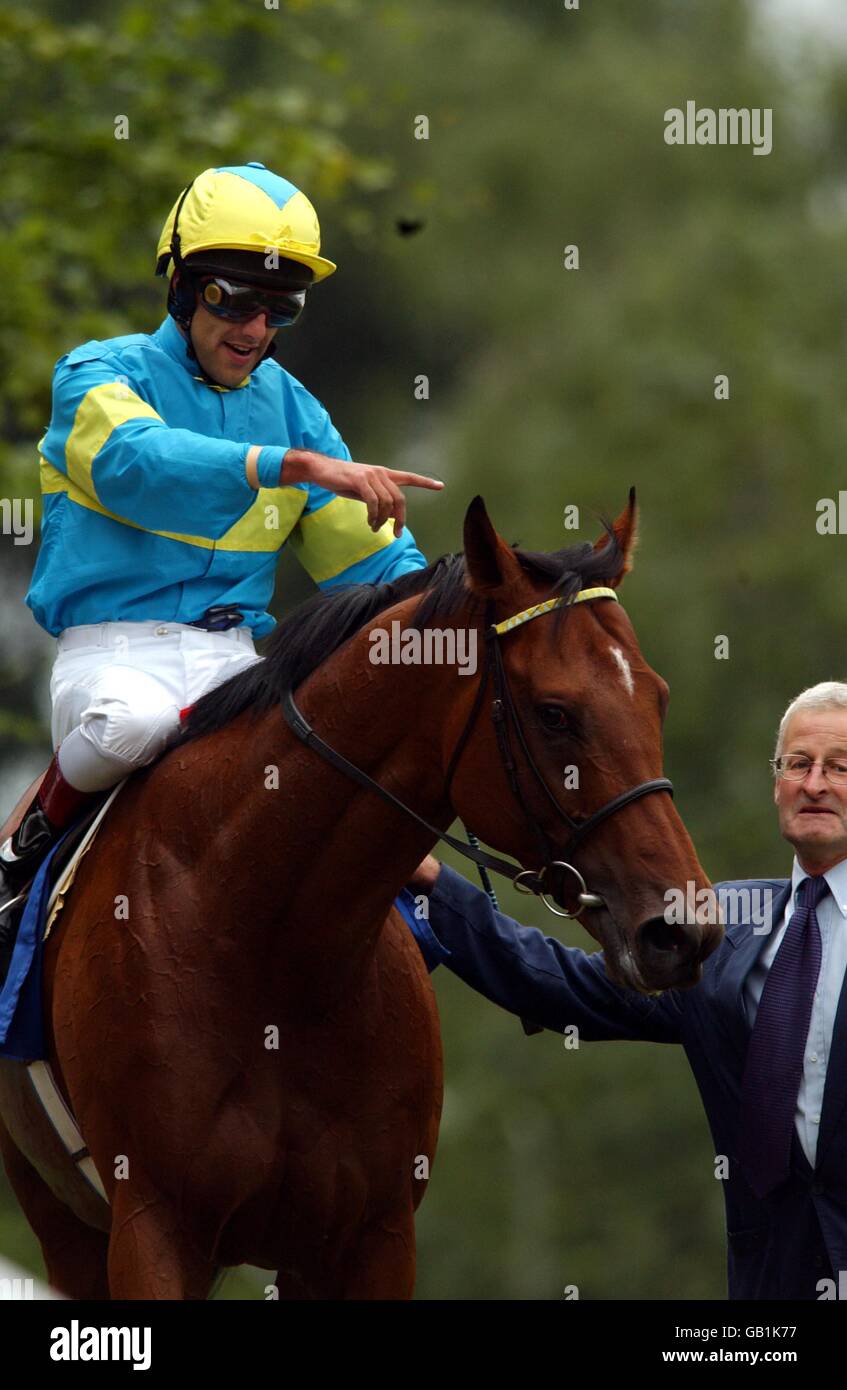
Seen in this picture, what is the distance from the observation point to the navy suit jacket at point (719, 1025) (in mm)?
5195

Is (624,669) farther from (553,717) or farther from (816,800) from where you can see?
(816,800)

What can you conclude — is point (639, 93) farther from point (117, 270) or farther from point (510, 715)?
point (510, 715)

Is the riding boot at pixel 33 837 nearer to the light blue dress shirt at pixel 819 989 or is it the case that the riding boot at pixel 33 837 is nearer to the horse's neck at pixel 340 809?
the horse's neck at pixel 340 809

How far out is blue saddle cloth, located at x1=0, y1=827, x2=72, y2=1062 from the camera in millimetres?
5418

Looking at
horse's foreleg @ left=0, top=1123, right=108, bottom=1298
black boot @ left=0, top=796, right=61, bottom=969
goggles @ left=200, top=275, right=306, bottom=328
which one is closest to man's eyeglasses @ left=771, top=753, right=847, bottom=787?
goggles @ left=200, top=275, right=306, bottom=328

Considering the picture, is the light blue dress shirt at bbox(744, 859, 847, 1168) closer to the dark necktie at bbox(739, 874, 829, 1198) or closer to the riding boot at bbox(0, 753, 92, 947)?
the dark necktie at bbox(739, 874, 829, 1198)

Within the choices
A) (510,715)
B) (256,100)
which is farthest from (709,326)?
(510,715)

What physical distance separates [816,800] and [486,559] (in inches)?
47.2

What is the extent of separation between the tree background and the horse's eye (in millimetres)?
13659

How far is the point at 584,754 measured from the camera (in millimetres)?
4562

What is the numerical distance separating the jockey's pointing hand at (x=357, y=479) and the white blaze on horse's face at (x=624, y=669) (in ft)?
1.72

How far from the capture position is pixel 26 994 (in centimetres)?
545

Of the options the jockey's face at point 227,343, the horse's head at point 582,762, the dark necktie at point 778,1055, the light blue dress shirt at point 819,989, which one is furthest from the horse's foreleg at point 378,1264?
the jockey's face at point 227,343
